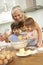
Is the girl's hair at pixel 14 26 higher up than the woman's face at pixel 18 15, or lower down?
lower down

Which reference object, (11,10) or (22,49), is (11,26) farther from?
(22,49)

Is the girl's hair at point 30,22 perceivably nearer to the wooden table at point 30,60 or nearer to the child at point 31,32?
the child at point 31,32

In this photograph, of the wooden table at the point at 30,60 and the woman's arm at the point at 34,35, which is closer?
the wooden table at the point at 30,60

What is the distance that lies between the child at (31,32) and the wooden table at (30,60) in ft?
0.67

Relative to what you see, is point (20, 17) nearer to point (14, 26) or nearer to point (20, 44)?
point (14, 26)

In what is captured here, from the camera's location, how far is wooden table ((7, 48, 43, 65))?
1.21 metres

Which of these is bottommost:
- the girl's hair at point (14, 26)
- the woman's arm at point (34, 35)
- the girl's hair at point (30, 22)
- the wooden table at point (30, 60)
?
the wooden table at point (30, 60)

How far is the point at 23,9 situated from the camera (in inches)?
62.2

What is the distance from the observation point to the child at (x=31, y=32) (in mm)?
1530

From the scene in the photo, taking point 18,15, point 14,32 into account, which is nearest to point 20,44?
point 14,32

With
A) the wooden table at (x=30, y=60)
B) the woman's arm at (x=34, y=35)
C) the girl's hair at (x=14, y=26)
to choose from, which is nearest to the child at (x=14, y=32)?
the girl's hair at (x=14, y=26)

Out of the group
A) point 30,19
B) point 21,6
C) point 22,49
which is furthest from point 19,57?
point 21,6

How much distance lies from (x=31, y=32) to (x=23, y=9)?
7.9 inches

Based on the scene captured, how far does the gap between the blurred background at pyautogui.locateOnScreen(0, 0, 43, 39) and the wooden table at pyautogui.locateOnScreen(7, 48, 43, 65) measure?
13.4 inches
